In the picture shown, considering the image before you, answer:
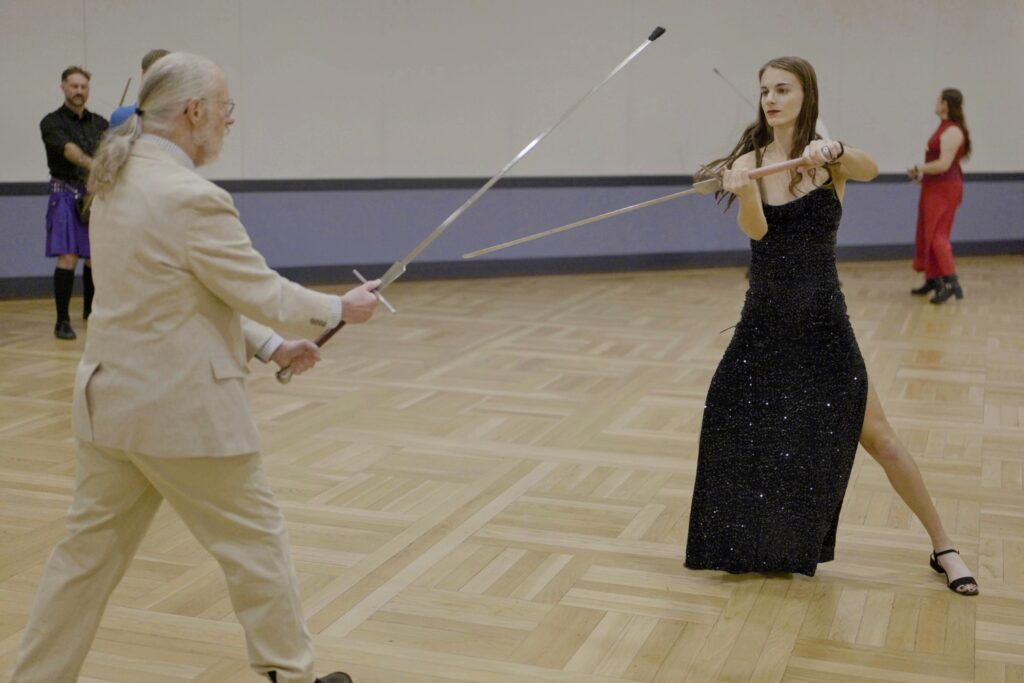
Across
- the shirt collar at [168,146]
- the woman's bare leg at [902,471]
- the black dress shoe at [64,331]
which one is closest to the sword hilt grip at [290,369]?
the shirt collar at [168,146]

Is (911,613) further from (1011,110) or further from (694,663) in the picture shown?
(1011,110)

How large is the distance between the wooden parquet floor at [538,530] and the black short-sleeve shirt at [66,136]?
34.5 inches

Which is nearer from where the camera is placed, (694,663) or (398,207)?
(694,663)

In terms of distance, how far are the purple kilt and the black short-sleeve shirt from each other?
0.21 feet

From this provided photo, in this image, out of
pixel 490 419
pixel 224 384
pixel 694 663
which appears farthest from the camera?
pixel 490 419

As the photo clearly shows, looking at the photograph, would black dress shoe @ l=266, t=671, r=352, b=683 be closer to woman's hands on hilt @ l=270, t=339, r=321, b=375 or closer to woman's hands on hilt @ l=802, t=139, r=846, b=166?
woman's hands on hilt @ l=270, t=339, r=321, b=375

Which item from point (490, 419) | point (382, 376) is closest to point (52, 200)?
point (382, 376)

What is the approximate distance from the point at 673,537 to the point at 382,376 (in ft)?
7.82

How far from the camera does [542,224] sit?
9375 mm

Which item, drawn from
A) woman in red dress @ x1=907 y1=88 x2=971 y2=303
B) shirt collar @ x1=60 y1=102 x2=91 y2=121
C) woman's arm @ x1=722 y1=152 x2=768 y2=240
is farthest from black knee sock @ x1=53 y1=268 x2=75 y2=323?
woman in red dress @ x1=907 y1=88 x2=971 y2=303

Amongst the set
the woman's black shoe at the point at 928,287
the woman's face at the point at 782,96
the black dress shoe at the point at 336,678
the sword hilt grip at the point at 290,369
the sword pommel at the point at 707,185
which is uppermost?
the woman's face at the point at 782,96

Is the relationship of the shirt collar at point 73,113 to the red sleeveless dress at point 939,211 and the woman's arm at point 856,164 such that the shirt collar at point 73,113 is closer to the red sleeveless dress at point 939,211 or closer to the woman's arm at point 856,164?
the woman's arm at point 856,164

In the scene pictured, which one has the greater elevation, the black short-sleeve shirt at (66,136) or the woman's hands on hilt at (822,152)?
the woman's hands on hilt at (822,152)

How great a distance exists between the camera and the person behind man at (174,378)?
2.06m
